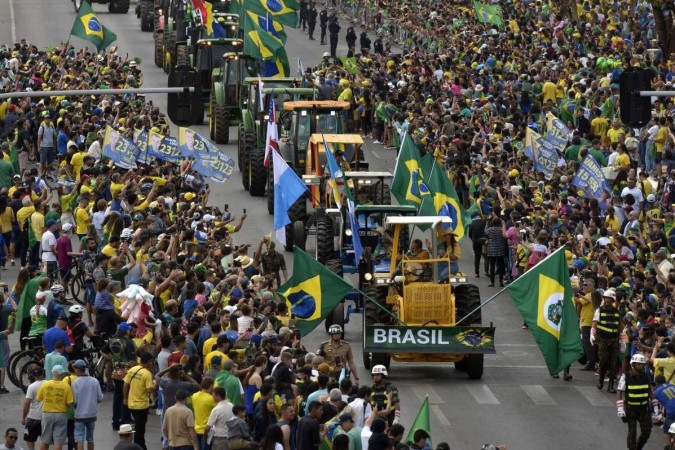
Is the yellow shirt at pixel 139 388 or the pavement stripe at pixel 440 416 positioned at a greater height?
the yellow shirt at pixel 139 388

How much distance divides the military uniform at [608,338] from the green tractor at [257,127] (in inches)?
555

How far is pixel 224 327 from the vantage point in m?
26.1

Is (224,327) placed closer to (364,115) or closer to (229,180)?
(229,180)

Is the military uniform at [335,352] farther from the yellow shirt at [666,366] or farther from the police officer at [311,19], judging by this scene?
the police officer at [311,19]

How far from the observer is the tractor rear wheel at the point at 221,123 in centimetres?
4644

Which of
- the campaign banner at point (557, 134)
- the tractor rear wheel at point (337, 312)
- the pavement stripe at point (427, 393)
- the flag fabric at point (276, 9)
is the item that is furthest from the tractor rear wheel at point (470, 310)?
the flag fabric at point (276, 9)

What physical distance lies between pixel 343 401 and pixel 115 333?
5.94 metres

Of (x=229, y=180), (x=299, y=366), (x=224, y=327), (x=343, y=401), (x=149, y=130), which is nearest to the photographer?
(x=343, y=401)

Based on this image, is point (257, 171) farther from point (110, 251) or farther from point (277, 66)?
point (110, 251)

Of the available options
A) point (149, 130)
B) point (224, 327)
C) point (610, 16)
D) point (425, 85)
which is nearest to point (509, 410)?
point (224, 327)

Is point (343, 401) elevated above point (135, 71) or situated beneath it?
elevated above

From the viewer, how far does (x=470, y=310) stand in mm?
28734

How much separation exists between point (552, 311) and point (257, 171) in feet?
52.1

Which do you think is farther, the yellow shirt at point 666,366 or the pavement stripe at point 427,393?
the pavement stripe at point 427,393
